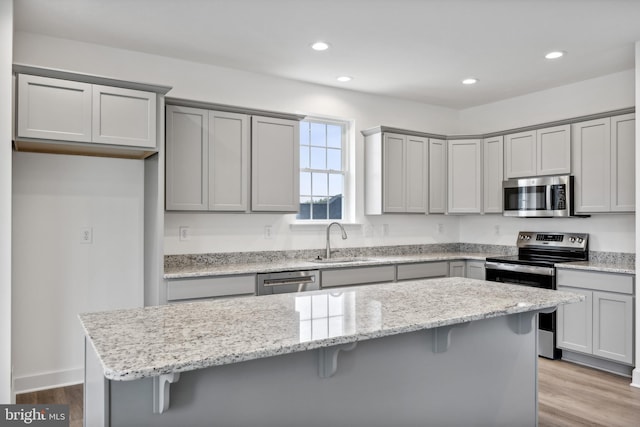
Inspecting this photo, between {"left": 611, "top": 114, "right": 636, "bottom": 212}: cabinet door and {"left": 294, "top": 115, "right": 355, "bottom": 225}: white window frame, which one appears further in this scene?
{"left": 294, "top": 115, "right": 355, "bottom": 225}: white window frame

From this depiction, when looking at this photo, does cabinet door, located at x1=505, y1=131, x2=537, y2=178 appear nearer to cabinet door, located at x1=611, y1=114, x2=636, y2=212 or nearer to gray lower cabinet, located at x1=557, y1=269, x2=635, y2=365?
cabinet door, located at x1=611, y1=114, x2=636, y2=212

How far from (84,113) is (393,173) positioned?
2932 mm

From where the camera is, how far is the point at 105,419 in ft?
4.54

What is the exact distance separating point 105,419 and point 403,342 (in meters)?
1.18

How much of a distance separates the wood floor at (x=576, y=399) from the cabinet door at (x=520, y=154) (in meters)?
1.92

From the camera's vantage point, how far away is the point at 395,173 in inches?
189

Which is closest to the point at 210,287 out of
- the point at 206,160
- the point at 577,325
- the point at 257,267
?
the point at 257,267

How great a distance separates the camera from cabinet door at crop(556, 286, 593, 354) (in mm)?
3840

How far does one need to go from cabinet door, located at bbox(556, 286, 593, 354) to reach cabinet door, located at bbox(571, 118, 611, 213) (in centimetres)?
81

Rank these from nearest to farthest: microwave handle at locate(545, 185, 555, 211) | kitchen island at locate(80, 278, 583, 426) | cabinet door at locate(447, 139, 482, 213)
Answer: kitchen island at locate(80, 278, 583, 426), microwave handle at locate(545, 185, 555, 211), cabinet door at locate(447, 139, 482, 213)

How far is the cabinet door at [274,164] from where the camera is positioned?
388cm

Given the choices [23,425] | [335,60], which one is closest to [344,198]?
[335,60]

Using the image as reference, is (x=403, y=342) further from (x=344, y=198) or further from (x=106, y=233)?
(x=344, y=198)

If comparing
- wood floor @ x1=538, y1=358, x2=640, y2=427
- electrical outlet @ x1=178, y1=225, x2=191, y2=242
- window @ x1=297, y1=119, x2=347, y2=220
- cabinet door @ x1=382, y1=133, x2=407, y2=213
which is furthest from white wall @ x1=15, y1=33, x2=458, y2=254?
wood floor @ x1=538, y1=358, x2=640, y2=427
